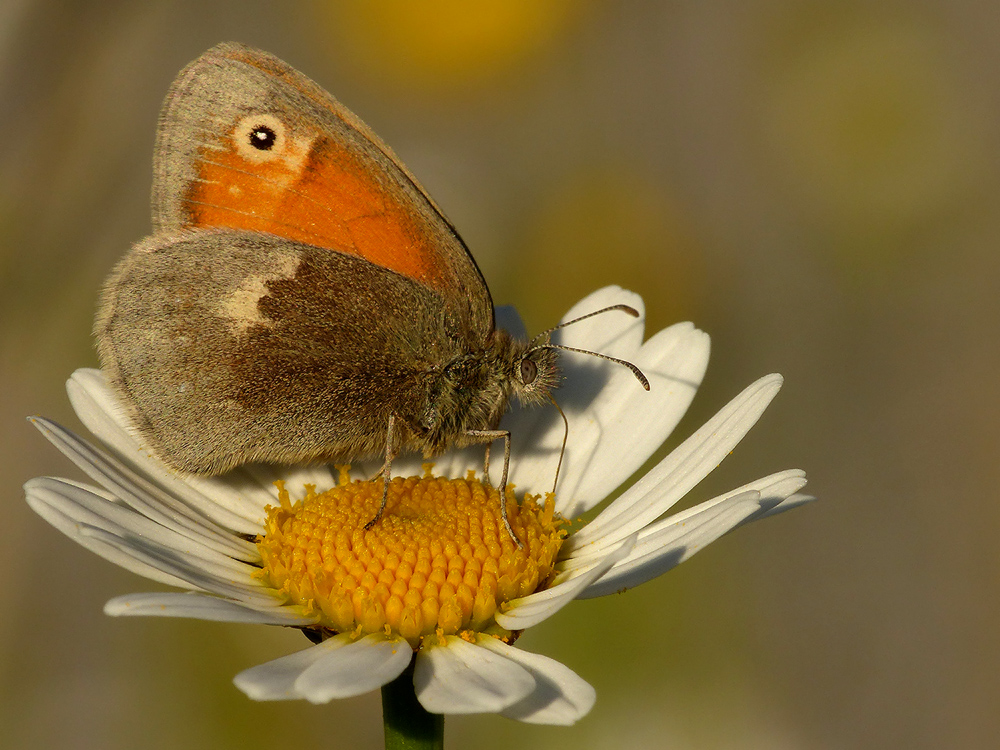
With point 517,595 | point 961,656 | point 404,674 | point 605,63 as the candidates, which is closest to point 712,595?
point 961,656

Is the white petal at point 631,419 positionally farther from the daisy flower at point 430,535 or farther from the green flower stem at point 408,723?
the green flower stem at point 408,723

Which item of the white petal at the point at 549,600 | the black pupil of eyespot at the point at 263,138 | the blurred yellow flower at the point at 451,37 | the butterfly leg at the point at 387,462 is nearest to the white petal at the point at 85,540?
the butterfly leg at the point at 387,462

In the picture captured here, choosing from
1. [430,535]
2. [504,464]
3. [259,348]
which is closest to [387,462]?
[430,535]

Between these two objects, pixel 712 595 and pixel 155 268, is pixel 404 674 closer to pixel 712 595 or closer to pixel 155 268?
pixel 155 268

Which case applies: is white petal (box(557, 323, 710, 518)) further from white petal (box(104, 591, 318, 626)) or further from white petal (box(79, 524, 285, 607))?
white petal (box(104, 591, 318, 626))

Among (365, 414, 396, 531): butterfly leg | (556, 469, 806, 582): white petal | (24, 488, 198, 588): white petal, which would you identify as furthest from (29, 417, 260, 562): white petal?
(556, 469, 806, 582): white petal

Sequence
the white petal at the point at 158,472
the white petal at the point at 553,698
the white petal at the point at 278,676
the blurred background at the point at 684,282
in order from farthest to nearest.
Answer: the blurred background at the point at 684,282 < the white petal at the point at 158,472 < the white petal at the point at 553,698 < the white petal at the point at 278,676
